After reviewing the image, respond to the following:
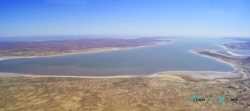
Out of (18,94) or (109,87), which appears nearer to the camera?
(18,94)

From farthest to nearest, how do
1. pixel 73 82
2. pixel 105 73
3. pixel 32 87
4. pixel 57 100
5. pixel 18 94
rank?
pixel 105 73, pixel 73 82, pixel 32 87, pixel 18 94, pixel 57 100

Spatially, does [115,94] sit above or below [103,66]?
below

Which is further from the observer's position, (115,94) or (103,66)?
(103,66)

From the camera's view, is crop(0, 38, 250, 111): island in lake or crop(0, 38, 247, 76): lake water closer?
crop(0, 38, 250, 111): island in lake

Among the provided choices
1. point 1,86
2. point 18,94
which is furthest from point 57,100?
point 1,86

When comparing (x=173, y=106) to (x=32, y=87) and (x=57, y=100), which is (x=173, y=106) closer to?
(x=57, y=100)

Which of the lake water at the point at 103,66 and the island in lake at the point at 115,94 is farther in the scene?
the lake water at the point at 103,66

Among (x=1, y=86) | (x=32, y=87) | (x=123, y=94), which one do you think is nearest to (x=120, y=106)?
(x=123, y=94)

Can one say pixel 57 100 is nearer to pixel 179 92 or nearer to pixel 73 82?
pixel 73 82

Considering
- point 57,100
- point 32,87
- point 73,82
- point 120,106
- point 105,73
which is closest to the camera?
point 120,106
